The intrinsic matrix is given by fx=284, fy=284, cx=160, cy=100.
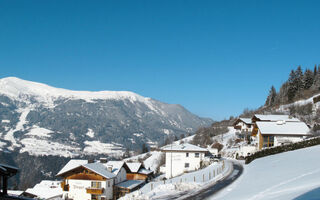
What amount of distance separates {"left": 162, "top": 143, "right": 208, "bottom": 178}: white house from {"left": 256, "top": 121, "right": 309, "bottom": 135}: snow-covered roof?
1442 centimetres

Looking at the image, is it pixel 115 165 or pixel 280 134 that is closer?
pixel 280 134

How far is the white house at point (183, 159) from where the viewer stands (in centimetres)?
6347

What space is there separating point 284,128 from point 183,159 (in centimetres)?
2248

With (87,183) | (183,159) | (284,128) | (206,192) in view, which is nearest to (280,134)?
(284,128)

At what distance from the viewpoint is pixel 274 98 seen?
12812cm

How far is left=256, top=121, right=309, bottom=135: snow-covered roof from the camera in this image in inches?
2084

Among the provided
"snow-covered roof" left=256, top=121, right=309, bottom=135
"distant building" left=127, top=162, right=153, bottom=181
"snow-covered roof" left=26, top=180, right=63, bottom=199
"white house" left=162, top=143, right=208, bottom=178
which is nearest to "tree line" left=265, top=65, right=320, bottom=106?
"snow-covered roof" left=256, top=121, right=309, bottom=135

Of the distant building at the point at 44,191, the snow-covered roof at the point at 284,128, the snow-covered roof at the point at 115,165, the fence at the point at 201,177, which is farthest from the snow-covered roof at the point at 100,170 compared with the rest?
the distant building at the point at 44,191

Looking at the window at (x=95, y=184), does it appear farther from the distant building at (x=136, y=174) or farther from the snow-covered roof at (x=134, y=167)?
the snow-covered roof at (x=134, y=167)

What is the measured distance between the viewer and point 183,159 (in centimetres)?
6438

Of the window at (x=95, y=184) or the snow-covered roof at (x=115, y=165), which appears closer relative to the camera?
the window at (x=95, y=184)

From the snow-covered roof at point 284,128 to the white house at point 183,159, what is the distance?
1442 centimetres

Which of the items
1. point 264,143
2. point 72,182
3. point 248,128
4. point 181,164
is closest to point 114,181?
point 72,182

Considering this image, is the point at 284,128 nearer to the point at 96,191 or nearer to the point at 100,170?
the point at 100,170
